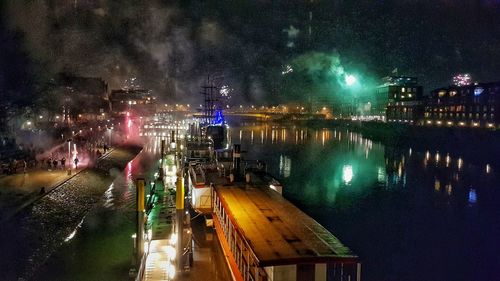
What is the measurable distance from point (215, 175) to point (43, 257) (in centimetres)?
791

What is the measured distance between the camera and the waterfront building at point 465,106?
2680 inches

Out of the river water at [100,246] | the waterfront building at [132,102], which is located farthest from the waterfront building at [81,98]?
the river water at [100,246]

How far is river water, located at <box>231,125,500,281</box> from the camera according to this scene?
19094 mm

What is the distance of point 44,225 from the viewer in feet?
64.1

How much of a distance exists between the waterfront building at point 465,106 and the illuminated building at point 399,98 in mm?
6891

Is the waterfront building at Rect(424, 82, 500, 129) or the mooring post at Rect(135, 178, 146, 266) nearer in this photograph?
the mooring post at Rect(135, 178, 146, 266)

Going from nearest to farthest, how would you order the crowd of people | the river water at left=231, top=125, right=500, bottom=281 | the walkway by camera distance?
the walkway
the river water at left=231, top=125, right=500, bottom=281
the crowd of people

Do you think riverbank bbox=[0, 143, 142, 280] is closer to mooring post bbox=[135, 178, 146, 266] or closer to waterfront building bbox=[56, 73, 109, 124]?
mooring post bbox=[135, 178, 146, 266]

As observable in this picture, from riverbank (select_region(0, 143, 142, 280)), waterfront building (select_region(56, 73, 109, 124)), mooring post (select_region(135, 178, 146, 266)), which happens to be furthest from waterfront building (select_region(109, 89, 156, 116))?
mooring post (select_region(135, 178, 146, 266))

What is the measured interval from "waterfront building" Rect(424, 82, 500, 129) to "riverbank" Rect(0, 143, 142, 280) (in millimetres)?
59343

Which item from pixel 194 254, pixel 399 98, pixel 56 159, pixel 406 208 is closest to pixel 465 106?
pixel 399 98

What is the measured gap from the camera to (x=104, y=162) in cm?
3975

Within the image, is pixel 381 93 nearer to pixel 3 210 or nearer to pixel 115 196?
pixel 115 196

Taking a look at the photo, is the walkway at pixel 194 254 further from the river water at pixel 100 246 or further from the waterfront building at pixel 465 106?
the waterfront building at pixel 465 106
